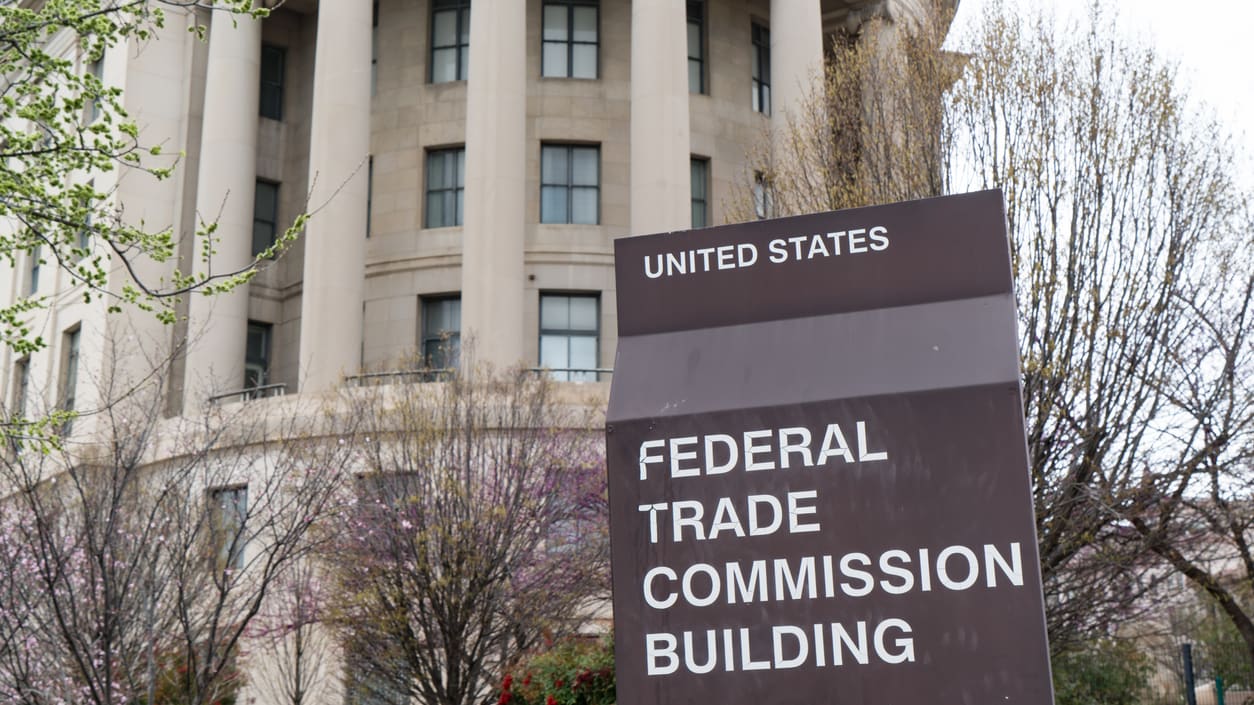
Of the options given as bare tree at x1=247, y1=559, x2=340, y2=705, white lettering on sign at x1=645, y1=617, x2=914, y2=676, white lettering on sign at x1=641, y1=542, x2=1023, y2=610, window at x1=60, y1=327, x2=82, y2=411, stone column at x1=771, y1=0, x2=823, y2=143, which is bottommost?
white lettering on sign at x1=645, y1=617, x2=914, y2=676

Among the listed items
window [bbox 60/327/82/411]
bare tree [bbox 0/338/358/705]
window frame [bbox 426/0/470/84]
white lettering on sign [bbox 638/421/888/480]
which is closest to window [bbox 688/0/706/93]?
window frame [bbox 426/0/470/84]

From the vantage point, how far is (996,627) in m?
2.67

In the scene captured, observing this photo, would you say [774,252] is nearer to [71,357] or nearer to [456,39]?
[456,39]

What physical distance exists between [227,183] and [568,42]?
11.0 meters

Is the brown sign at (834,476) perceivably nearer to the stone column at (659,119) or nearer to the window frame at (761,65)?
the stone column at (659,119)

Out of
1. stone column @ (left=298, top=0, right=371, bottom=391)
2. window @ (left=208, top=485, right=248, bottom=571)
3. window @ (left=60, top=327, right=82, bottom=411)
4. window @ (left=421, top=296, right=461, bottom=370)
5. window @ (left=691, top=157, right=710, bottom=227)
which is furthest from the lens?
window @ (left=691, top=157, right=710, bottom=227)

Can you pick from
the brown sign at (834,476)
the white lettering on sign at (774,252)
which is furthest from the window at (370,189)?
the brown sign at (834,476)

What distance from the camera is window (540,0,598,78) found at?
137 ft

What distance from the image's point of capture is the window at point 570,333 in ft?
128

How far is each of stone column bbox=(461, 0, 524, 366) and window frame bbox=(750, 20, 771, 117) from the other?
354 inches

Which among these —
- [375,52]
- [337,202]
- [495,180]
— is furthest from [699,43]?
[337,202]

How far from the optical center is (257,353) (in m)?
42.2

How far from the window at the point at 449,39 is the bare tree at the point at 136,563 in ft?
49.9

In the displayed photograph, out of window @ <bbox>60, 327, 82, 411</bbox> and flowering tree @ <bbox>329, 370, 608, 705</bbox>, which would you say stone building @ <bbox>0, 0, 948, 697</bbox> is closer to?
window @ <bbox>60, 327, 82, 411</bbox>
